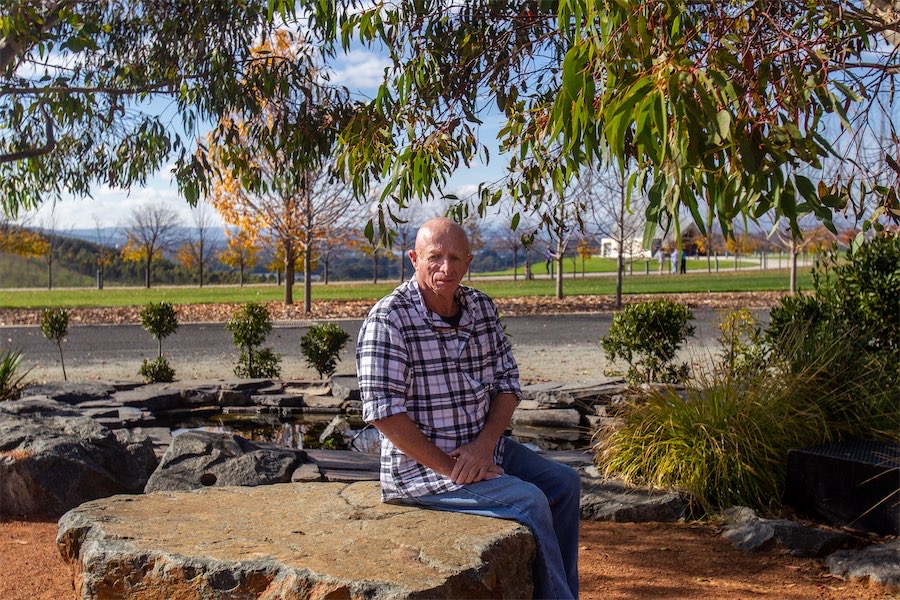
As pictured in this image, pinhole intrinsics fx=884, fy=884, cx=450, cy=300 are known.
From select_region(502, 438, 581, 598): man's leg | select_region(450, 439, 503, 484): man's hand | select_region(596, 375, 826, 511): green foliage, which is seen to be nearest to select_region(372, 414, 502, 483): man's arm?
select_region(450, 439, 503, 484): man's hand

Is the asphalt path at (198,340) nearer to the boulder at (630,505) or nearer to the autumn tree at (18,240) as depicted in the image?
the boulder at (630,505)

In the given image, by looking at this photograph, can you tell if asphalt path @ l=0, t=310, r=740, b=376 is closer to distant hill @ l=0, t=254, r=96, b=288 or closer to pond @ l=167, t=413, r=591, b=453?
pond @ l=167, t=413, r=591, b=453

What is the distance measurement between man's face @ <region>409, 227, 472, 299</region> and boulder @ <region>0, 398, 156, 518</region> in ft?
11.0

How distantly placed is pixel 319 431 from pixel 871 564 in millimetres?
5720

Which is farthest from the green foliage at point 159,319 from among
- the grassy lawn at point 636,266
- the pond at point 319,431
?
the grassy lawn at point 636,266

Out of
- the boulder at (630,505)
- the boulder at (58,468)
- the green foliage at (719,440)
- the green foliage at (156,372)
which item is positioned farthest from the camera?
the green foliage at (156,372)

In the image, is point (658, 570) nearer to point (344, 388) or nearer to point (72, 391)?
point (344, 388)

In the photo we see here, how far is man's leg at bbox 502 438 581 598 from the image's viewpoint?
3502mm

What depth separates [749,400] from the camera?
6.14 meters

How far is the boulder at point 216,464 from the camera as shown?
5758 mm

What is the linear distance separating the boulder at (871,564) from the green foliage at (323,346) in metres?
7.54

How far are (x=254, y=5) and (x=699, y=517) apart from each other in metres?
5.42

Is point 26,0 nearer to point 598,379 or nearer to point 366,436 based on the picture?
point 366,436

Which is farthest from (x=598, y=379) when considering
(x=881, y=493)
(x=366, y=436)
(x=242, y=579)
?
(x=242, y=579)
